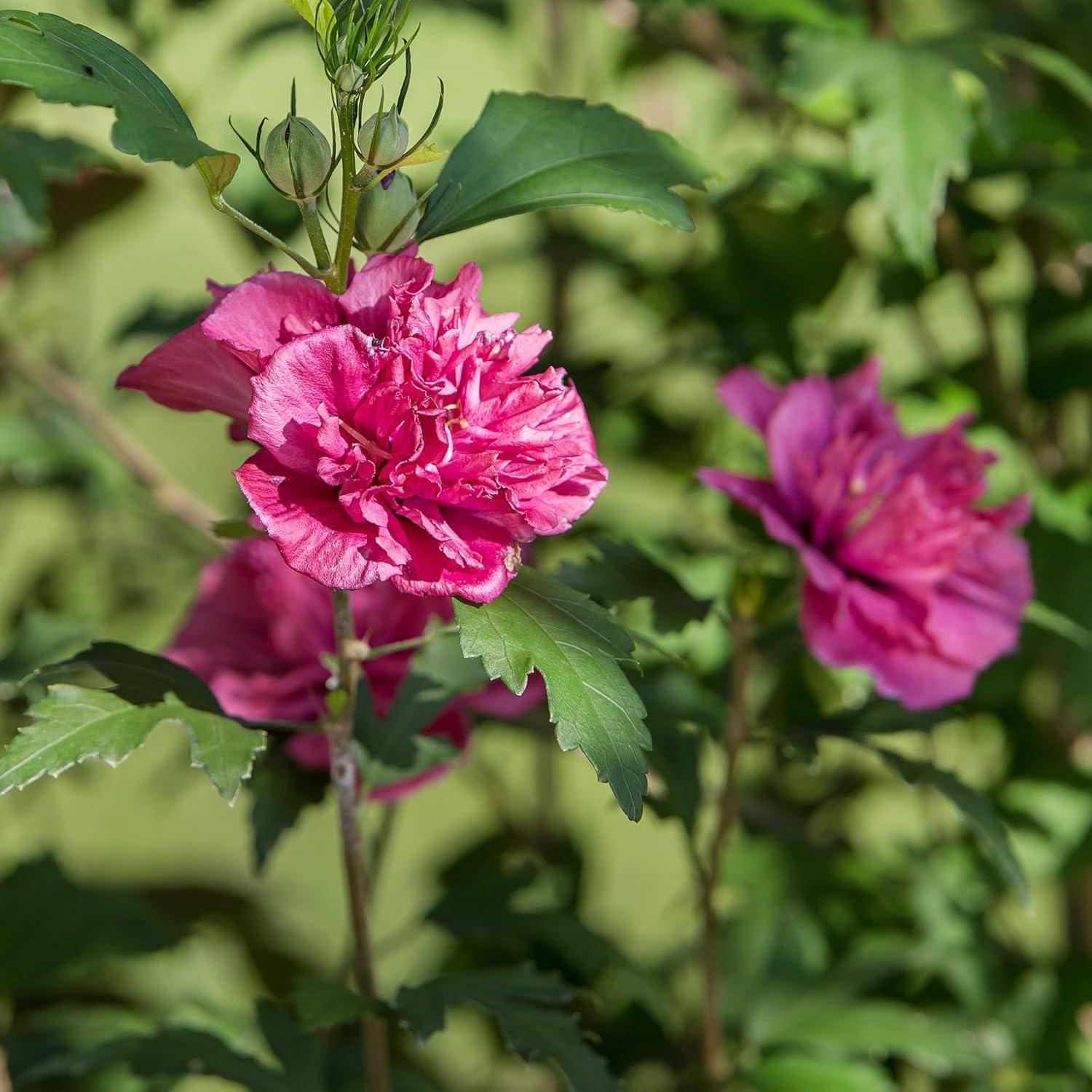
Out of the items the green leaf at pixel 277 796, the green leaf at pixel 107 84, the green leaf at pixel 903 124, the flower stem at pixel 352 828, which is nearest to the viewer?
the green leaf at pixel 107 84

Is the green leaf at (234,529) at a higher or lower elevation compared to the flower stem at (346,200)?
lower

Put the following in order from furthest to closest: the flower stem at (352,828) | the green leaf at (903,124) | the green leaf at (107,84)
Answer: the green leaf at (903,124)
the flower stem at (352,828)
the green leaf at (107,84)

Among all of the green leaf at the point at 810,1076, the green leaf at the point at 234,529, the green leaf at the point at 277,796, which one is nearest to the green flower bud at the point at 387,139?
the green leaf at the point at 234,529

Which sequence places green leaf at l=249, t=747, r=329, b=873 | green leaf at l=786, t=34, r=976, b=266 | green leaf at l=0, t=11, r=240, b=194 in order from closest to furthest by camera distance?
green leaf at l=0, t=11, r=240, b=194
green leaf at l=249, t=747, r=329, b=873
green leaf at l=786, t=34, r=976, b=266

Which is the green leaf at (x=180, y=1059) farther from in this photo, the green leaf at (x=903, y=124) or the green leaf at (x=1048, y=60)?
the green leaf at (x=1048, y=60)

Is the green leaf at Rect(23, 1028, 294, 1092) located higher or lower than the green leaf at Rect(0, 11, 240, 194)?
lower

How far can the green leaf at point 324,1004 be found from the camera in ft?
1.79

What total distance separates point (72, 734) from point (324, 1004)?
0.57 ft

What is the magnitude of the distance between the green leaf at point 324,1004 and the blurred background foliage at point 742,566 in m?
0.12

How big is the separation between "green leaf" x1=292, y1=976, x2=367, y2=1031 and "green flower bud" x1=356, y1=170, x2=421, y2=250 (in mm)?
318

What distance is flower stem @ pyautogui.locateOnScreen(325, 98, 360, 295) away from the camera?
45 centimetres

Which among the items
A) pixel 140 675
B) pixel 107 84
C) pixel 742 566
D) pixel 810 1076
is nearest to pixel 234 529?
pixel 140 675

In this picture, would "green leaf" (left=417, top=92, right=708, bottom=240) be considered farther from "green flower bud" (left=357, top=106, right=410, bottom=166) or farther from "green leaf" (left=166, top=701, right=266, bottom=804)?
"green leaf" (left=166, top=701, right=266, bottom=804)

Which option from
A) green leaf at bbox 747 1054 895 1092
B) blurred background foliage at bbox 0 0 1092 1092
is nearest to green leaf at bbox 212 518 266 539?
blurred background foliage at bbox 0 0 1092 1092
